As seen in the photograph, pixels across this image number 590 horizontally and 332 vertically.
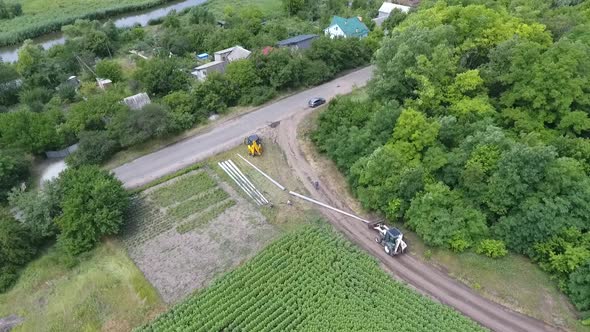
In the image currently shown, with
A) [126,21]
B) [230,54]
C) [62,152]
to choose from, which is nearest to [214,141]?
[62,152]

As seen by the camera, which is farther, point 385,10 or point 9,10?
point 9,10

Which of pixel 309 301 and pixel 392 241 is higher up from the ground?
pixel 392 241

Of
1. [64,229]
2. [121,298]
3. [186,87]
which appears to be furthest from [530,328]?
[186,87]

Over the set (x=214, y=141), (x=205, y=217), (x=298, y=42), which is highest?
(x=298, y=42)

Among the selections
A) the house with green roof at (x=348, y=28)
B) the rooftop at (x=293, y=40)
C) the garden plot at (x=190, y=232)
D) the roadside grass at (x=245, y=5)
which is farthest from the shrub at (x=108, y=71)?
the roadside grass at (x=245, y=5)

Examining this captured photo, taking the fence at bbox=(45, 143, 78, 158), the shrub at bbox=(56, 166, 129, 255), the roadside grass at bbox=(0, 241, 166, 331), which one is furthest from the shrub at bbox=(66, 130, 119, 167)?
the roadside grass at bbox=(0, 241, 166, 331)

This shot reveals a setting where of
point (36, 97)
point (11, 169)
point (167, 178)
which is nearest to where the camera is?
point (11, 169)

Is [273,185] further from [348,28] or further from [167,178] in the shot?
[348,28]

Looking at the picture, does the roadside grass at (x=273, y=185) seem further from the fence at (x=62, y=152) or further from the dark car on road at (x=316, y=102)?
the fence at (x=62, y=152)
